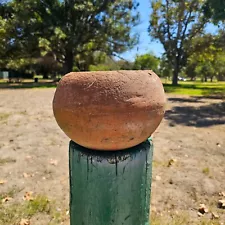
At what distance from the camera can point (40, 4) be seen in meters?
22.0

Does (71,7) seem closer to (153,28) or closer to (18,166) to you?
(153,28)

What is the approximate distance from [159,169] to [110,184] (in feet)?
8.28

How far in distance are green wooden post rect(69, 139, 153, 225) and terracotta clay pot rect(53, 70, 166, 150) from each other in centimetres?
7

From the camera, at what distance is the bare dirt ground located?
110 inches

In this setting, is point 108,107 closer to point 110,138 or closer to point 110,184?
point 110,138

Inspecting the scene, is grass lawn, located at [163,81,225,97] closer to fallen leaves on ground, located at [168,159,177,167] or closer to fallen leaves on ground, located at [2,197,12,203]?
fallen leaves on ground, located at [168,159,177,167]

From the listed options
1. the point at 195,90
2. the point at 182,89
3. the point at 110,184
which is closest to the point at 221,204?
the point at 110,184

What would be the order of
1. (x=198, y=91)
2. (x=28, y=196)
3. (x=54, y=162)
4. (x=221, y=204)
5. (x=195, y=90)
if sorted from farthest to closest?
(x=195, y=90) < (x=198, y=91) < (x=54, y=162) < (x=28, y=196) < (x=221, y=204)

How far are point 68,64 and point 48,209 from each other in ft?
82.7

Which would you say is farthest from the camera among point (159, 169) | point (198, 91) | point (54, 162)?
point (198, 91)

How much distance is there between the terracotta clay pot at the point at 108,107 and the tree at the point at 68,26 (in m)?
20.6

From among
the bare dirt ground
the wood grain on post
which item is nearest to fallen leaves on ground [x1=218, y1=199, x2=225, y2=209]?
the bare dirt ground

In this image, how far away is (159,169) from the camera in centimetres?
375

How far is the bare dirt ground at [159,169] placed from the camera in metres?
2.80
